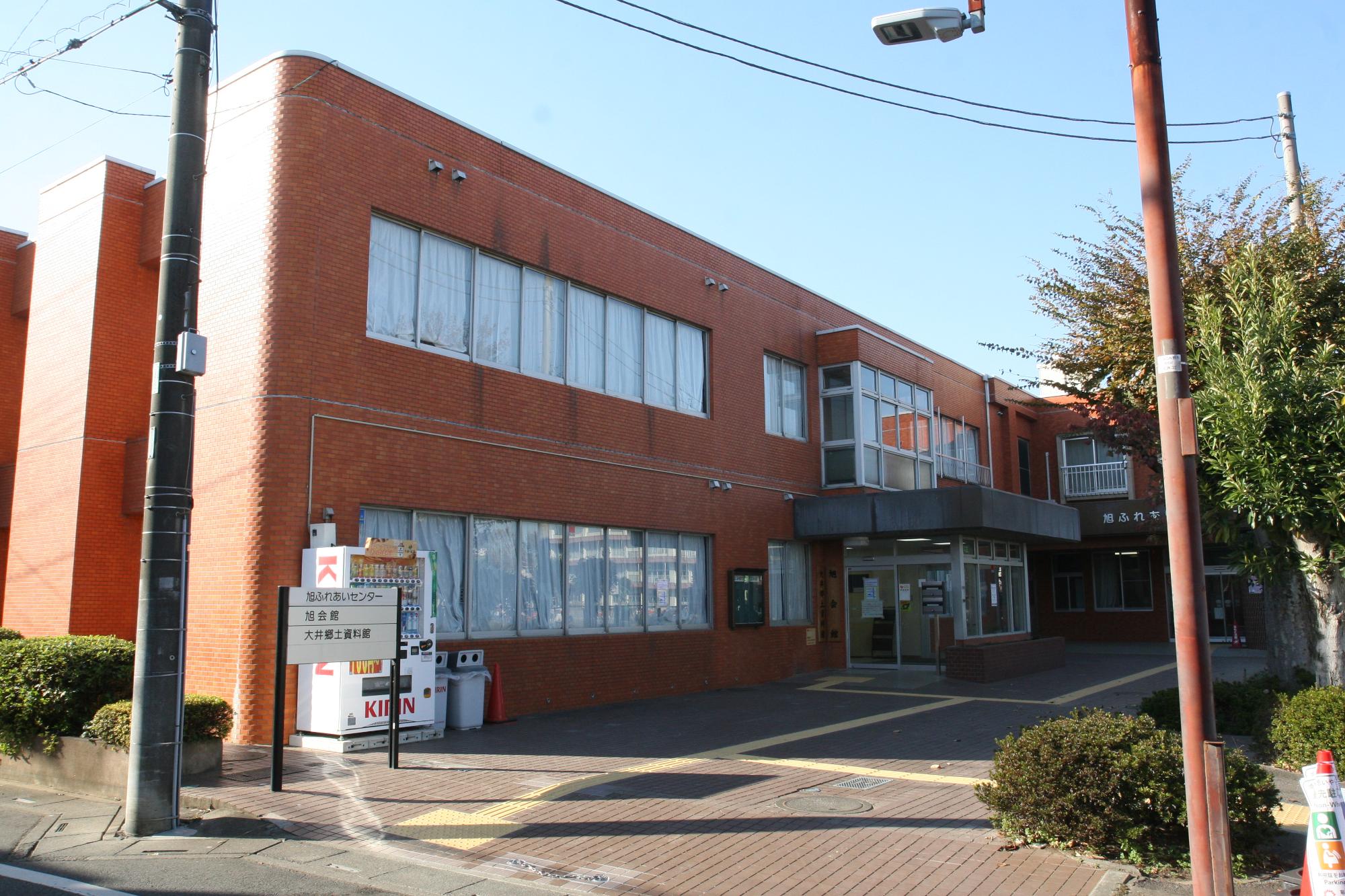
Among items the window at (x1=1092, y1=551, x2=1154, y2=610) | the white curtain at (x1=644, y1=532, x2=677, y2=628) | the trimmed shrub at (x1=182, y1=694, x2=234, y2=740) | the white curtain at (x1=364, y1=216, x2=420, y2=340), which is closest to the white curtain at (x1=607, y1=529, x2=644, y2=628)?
the white curtain at (x1=644, y1=532, x2=677, y2=628)

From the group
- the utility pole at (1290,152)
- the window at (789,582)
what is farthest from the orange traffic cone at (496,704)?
the utility pole at (1290,152)

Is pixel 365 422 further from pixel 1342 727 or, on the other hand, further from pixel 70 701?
pixel 1342 727

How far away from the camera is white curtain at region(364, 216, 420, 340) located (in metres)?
13.9

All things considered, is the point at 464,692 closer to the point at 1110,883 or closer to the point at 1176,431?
the point at 1110,883

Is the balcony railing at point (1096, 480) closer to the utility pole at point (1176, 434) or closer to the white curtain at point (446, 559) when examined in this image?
the white curtain at point (446, 559)

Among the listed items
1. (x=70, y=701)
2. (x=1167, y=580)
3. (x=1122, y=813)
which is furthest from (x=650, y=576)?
(x=1167, y=580)

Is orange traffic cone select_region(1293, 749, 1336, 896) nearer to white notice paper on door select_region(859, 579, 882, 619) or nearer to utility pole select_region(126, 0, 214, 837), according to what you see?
utility pole select_region(126, 0, 214, 837)

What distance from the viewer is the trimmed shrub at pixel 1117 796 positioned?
23.0 feet

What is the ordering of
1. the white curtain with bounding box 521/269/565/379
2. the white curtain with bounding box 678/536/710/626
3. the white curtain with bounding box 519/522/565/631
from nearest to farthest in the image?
the white curtain with bounding box 519/522/565/631, the white curtain with bounding box 521/269/565/379, the white curtain with bounding box 678/536/710/626

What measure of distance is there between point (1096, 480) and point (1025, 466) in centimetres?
221

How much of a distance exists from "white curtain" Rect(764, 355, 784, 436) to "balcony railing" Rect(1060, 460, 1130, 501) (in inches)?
622

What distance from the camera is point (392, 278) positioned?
14.1 metres

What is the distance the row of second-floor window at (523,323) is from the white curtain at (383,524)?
2349 mm

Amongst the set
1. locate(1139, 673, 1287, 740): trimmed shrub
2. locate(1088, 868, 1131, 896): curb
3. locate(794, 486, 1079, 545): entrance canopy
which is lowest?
locate(1088, 868, 1131, 896): curb
